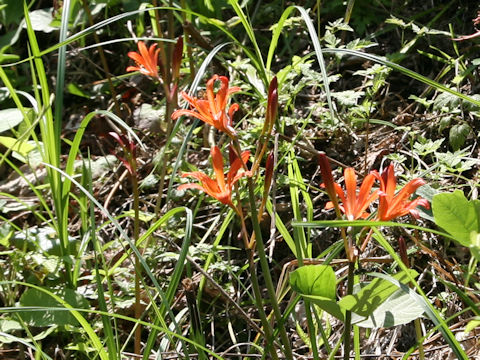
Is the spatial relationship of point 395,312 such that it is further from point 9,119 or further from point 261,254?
point 9,119

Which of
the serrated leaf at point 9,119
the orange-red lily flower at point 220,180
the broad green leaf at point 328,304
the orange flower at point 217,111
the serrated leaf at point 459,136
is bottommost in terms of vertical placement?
the serrated leaf at point 459,136

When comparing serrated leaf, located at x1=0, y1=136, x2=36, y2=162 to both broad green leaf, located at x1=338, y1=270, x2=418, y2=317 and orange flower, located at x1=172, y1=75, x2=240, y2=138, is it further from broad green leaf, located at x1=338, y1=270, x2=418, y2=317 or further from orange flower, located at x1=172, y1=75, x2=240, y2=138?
broad green leaf, located at x1=338, y1=270, x2=418, y2=317

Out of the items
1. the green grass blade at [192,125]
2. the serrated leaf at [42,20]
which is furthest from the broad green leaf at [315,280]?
the serrated leaf at [42,20]

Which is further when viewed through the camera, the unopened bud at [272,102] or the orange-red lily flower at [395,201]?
the unopened bud at [272,102]

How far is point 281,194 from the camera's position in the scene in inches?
91.4

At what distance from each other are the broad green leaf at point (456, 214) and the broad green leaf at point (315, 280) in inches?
8.1

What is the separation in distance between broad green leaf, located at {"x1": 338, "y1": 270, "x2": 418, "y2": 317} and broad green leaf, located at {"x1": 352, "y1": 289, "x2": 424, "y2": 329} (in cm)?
7

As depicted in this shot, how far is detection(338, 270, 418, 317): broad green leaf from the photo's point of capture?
1.12 m

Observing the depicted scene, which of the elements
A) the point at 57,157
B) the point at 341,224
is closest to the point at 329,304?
the point at 341,224

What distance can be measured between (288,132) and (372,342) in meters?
0.96

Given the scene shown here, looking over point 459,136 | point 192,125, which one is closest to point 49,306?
point 192,125

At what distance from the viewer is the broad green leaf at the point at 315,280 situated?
110 cm

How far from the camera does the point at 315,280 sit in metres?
1.12

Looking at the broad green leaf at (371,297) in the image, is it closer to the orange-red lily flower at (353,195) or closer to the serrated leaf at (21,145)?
the orange-red lily flower at (353,195)
